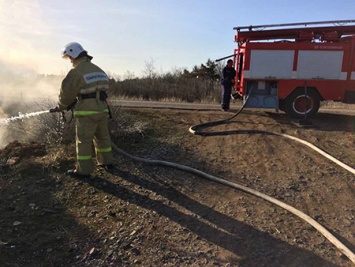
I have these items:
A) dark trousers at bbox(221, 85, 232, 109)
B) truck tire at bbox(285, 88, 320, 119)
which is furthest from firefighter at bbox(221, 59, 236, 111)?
truck tire at bbox(285, 88, 320, 119)

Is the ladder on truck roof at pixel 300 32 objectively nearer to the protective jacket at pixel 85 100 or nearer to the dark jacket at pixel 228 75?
the dark jacket at pixel 228 75

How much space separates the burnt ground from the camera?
3379 mm

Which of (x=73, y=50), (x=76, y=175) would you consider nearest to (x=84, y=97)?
(x=73, y=50)

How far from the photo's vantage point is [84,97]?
4.80m

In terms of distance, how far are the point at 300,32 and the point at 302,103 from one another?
169 centimetres

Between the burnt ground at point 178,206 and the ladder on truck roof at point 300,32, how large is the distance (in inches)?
117

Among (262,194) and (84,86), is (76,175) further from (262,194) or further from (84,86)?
(262,194)

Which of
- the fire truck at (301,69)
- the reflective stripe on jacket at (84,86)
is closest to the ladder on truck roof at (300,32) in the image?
the fire truck at (301,69)

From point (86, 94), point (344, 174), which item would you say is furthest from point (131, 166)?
point (344, 174)

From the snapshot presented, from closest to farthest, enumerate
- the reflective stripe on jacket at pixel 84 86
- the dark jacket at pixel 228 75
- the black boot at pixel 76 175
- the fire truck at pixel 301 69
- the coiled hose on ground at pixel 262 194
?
1. the coiled hose on ground at pixel 262 194
2. the reflective stripe on jacket at pixel 84 86
3. the black boot at pixel 76 175
4. the fire truck at pixel 301 69
5. the dark jacket at pixel 228 75

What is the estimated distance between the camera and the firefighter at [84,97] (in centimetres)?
470

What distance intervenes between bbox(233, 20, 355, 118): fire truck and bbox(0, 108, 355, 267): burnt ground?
201 cm

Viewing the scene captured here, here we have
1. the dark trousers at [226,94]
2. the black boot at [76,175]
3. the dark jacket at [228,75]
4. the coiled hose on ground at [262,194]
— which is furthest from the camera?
the dark trousers at [226,94]

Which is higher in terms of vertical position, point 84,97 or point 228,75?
point 228,75
